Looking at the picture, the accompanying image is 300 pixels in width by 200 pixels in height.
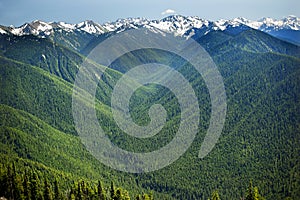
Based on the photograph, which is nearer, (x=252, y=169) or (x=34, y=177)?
(x=34, y=177)

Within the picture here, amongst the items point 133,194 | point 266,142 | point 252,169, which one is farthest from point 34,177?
point 266,142

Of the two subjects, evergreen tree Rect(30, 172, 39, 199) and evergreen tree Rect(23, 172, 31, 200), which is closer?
evergreen tree Rect(23, 172, 31, 200)

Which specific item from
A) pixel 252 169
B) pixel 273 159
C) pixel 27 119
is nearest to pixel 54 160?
pixel 27 119

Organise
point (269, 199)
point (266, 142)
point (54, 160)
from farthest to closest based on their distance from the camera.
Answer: point (266, 142) → point (54, 160) → point (269, 199)

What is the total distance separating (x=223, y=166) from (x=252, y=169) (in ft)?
49.7

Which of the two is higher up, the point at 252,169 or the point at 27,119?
the point at 27,119

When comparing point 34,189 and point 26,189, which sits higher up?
point 26,189

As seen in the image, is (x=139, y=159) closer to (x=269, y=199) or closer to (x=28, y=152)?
(x=28, y=152)

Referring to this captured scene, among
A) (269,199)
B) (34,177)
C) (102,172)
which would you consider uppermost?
(102,172)

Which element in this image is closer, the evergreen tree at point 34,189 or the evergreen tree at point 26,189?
the evergreen tree at point 26,189

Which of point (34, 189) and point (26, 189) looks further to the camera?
point (34, 189)

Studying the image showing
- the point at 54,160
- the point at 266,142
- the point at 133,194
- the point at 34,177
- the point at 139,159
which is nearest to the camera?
the point at 34,177

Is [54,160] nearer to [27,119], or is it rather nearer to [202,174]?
[27,119]

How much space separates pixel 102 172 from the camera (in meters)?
175
